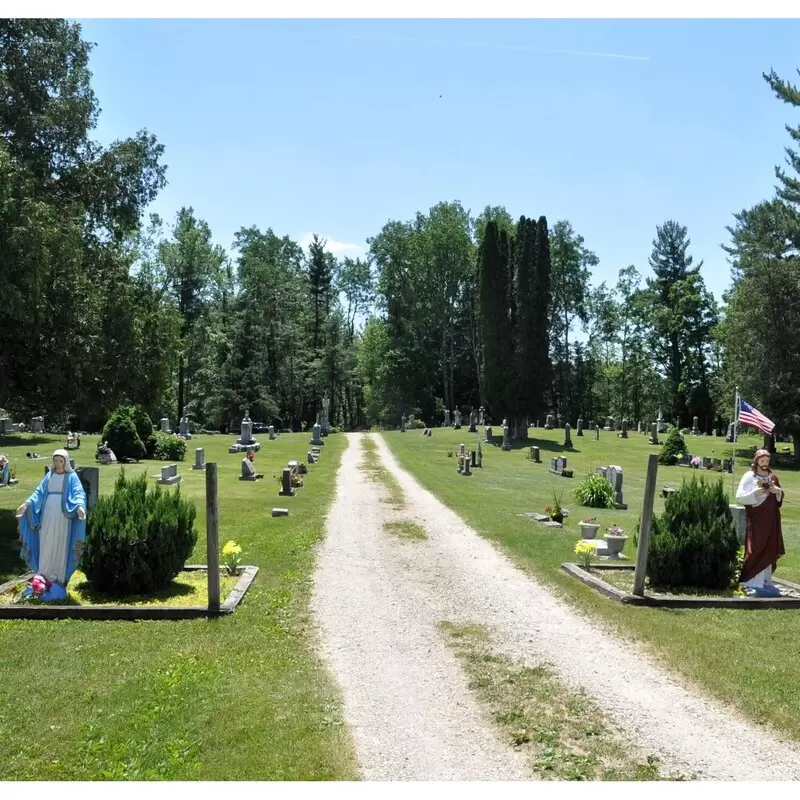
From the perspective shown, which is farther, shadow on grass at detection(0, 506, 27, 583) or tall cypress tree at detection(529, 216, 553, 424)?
tall cypress tree at detection(529, 216, 553, 424)

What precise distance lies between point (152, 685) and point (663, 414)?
69265mm

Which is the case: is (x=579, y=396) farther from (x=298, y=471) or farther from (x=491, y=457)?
A: (x=298, y=471)

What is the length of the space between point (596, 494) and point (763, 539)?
35.2 ft

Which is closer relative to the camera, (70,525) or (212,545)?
(212,545)

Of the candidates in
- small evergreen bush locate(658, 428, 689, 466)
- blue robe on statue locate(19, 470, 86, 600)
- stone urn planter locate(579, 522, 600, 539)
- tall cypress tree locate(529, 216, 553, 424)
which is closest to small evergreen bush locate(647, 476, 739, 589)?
stone urn planter locate(579, 522, 600, 539)

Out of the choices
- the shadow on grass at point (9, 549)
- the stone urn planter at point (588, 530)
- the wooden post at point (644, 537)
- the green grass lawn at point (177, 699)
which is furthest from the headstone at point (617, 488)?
the shadow on grass at point (9, 549)

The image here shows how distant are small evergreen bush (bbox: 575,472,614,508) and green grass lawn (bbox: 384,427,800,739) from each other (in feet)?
1.41

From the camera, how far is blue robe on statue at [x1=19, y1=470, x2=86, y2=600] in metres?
9.48

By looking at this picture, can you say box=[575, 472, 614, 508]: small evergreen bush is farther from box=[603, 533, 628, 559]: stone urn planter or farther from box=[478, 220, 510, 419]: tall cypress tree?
box=[478, 220, 510, 419]: tall cypress tree

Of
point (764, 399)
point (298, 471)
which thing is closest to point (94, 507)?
point (298, 471)

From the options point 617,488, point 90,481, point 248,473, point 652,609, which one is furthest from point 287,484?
point 652,609

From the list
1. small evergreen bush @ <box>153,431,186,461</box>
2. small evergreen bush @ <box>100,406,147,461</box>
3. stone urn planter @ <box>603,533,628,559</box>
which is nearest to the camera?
stone urn planter @ <box>603,533,628,559</box>

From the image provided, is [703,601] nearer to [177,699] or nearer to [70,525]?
[177,699]

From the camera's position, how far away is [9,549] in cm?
1326
